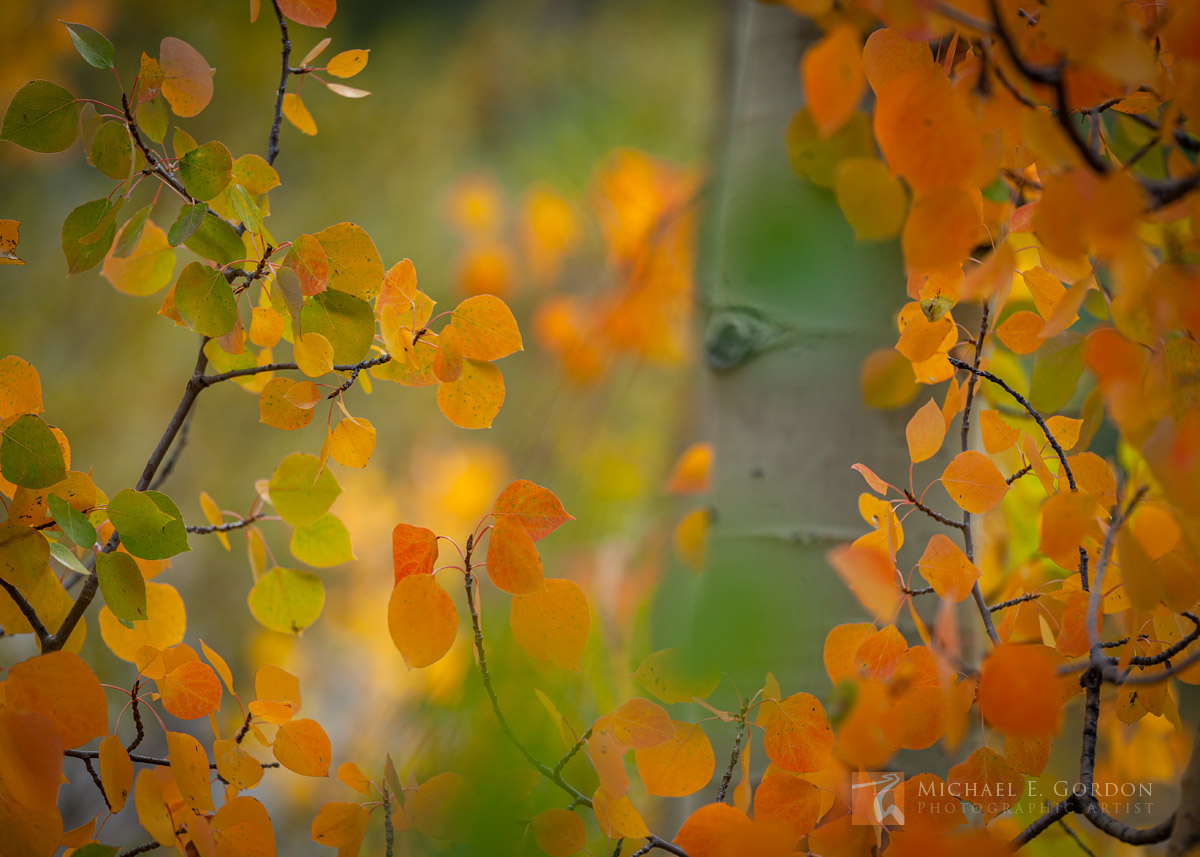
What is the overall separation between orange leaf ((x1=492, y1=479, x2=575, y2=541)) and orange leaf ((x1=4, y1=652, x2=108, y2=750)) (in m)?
0.17

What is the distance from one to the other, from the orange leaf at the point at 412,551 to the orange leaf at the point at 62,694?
120 mm

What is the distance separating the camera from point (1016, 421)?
1.51 ft

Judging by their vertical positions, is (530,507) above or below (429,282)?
above

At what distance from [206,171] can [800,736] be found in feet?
1.18

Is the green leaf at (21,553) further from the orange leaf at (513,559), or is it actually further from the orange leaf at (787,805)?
the orange leaf at (787,805)

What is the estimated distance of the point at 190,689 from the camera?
1.02 feet

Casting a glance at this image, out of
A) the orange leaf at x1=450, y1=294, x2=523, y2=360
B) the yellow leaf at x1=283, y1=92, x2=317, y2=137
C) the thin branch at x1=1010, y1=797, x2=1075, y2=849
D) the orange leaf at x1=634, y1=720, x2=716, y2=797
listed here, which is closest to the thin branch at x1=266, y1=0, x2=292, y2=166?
the yellow leaf at x1=283, y1=92, x2=317, y2=137

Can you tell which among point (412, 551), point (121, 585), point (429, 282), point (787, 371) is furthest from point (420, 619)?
point (429, 282)

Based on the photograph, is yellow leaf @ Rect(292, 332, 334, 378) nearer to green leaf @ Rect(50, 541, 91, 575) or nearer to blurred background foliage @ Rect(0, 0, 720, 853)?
green leaf @ Rect(50, 541, 91, 575)

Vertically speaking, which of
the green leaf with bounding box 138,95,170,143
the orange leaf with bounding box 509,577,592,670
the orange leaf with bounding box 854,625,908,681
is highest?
the green leaf with bounding box 138,95,170,143

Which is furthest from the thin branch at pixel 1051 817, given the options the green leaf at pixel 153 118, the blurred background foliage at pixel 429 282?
the blurred background foliage at pixel 429 282

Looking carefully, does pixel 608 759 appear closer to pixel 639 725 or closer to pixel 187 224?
pixel 639 725

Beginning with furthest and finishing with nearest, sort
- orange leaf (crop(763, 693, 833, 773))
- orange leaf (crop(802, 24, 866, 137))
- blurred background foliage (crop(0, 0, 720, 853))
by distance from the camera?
blurred background foliage (crop(0, 0, 720, 853)) < orange leaf (crop(763, 693, 833, 773)) < orange leaf (crop(802, 24, 866, 137))

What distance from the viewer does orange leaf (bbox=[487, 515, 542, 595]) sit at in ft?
0.95
